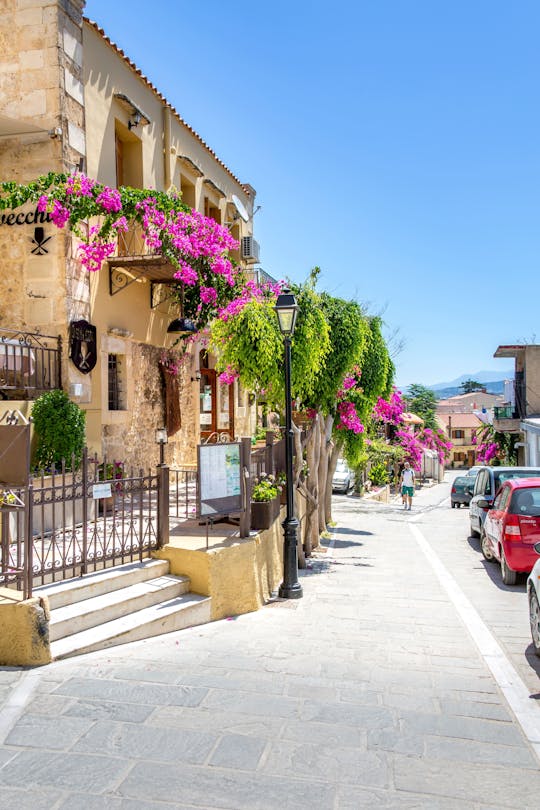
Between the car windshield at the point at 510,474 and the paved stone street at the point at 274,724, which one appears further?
the car windshield at the point at 510,474

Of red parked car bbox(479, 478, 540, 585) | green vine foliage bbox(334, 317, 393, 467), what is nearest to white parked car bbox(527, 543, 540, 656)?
red parked car bbox(479, 478, 540, 585)

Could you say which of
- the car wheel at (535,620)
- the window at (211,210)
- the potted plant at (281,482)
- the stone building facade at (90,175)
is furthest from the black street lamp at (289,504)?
the window at (211,210)

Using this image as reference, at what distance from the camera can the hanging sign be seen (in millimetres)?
10273

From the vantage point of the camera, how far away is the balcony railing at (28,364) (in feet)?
30.1

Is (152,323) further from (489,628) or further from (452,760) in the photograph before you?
(452,760)

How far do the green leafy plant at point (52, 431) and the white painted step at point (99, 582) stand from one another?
2705mm

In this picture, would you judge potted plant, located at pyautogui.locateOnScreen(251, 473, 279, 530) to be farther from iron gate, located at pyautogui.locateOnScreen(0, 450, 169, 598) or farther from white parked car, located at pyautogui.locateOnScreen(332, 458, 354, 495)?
white parked car, located at pyautogui.locateOnScreen(332, 458, 354, 495)

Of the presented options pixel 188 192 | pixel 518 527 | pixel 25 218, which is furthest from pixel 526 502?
pixel 188 192

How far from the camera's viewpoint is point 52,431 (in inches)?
367

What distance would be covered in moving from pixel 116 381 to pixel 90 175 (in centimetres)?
386

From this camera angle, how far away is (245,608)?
756 cm

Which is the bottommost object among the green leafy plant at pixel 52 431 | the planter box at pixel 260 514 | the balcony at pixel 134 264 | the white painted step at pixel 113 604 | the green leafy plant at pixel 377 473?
the green leafy plant at pixel 377 473

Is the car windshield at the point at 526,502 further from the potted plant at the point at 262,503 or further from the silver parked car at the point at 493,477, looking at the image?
the silver parked car at the point at 493,477

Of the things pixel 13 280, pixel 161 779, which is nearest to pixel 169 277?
pixel 13 280
